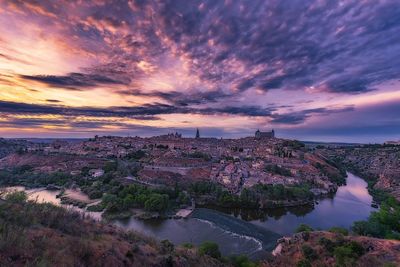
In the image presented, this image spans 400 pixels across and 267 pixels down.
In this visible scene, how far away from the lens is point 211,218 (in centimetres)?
3041

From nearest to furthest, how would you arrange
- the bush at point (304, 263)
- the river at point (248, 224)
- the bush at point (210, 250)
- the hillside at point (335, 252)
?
the hillside at point (335, 252)
the bush at point (304, 263)
the bush at point (210, 250)
the river at point (248, 224)

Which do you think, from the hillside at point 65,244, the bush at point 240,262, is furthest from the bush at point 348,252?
the hillside at point 65,244

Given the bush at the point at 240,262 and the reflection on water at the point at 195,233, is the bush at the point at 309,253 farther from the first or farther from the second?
the reflection on water at the point at 195,233

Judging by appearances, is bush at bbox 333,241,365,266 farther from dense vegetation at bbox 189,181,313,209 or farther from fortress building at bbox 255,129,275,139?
fortress building at bbox 255,129,275,139

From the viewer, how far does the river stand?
78.5 feet

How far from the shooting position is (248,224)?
29.5 meters

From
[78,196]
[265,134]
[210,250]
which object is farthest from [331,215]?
[265,134]

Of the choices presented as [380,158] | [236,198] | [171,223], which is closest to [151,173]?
[236,198]

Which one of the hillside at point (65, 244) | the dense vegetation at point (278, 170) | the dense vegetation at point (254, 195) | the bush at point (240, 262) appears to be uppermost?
the hillside at point (65, 244)

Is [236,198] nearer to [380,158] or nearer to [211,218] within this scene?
[211,218]

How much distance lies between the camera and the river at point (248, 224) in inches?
942

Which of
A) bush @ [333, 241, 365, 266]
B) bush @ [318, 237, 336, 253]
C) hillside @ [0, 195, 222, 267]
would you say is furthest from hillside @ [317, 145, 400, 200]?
hillside @ [0, 195, 222, 267]

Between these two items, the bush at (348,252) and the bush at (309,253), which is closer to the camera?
the bush at (348,252)

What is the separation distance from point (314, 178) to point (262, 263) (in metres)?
41.7
